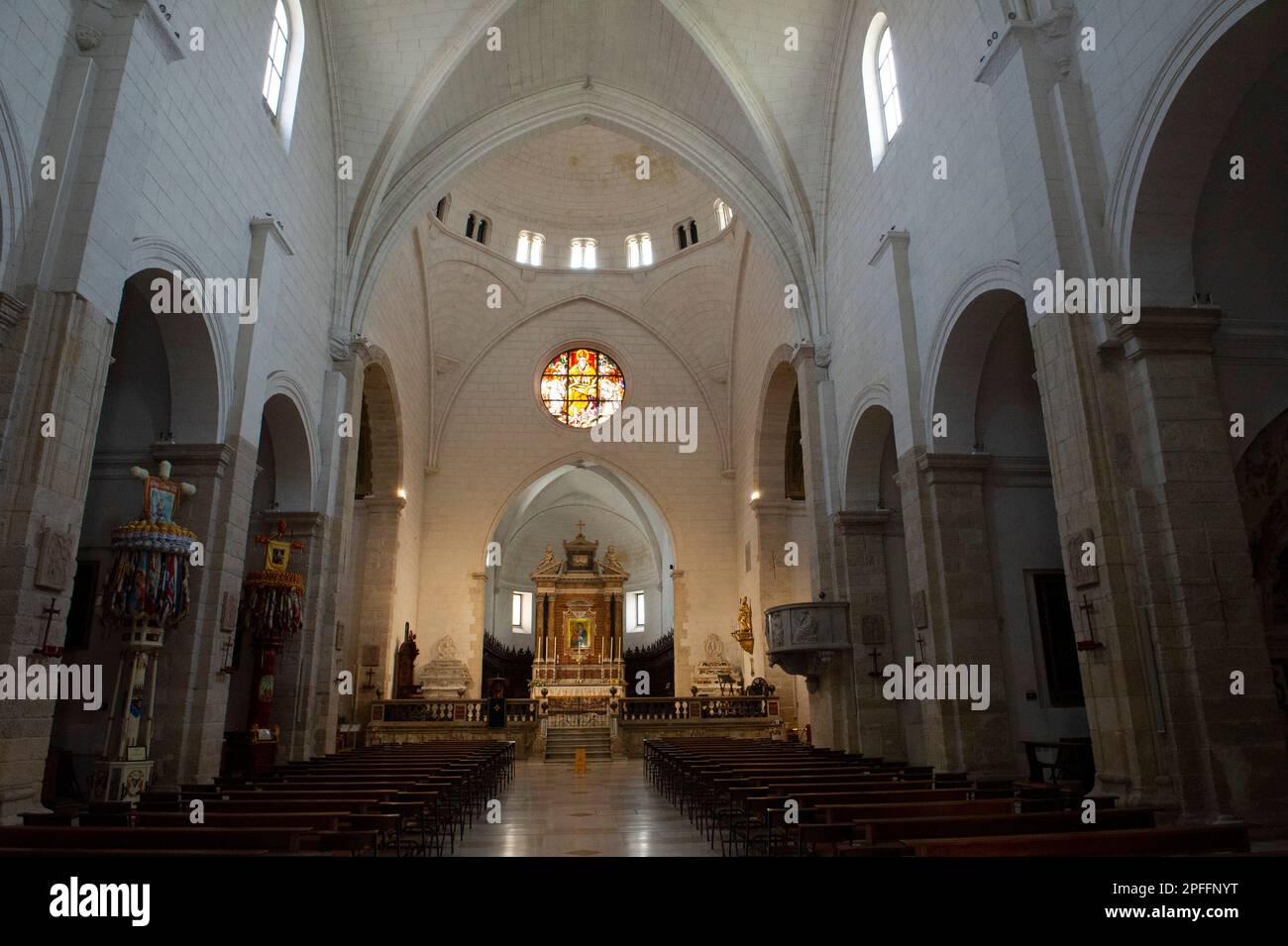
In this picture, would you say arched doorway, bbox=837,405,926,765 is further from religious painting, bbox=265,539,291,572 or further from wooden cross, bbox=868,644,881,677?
religious painting, bbox=265,539,291,572

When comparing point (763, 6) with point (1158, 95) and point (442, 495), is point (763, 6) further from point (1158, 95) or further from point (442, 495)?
point (442, 495)

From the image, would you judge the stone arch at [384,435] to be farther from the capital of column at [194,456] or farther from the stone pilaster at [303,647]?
the capital of column at [194,456]

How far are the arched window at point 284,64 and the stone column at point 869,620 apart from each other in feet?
36.7

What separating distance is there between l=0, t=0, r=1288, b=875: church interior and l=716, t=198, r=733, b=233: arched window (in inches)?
147

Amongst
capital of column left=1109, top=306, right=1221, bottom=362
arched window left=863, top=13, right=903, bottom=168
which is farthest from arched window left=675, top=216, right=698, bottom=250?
capital of column left=1109, top=306, right=1221, bottom=362

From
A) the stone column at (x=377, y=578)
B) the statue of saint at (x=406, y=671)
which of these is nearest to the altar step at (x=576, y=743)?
the stone column at (x=377, y=578)

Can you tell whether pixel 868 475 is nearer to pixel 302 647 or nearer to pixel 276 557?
pixel 276 557

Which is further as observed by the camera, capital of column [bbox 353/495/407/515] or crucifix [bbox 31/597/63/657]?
capital of column [bbox 353/495/407/515]

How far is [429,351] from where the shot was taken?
25328mm

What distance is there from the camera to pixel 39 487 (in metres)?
6.43

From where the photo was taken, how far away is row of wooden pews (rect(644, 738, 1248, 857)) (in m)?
4.09

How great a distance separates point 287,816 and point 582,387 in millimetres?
22799

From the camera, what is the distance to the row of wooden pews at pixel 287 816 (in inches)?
171

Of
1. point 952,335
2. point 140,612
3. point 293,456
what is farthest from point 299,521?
point 952,335
